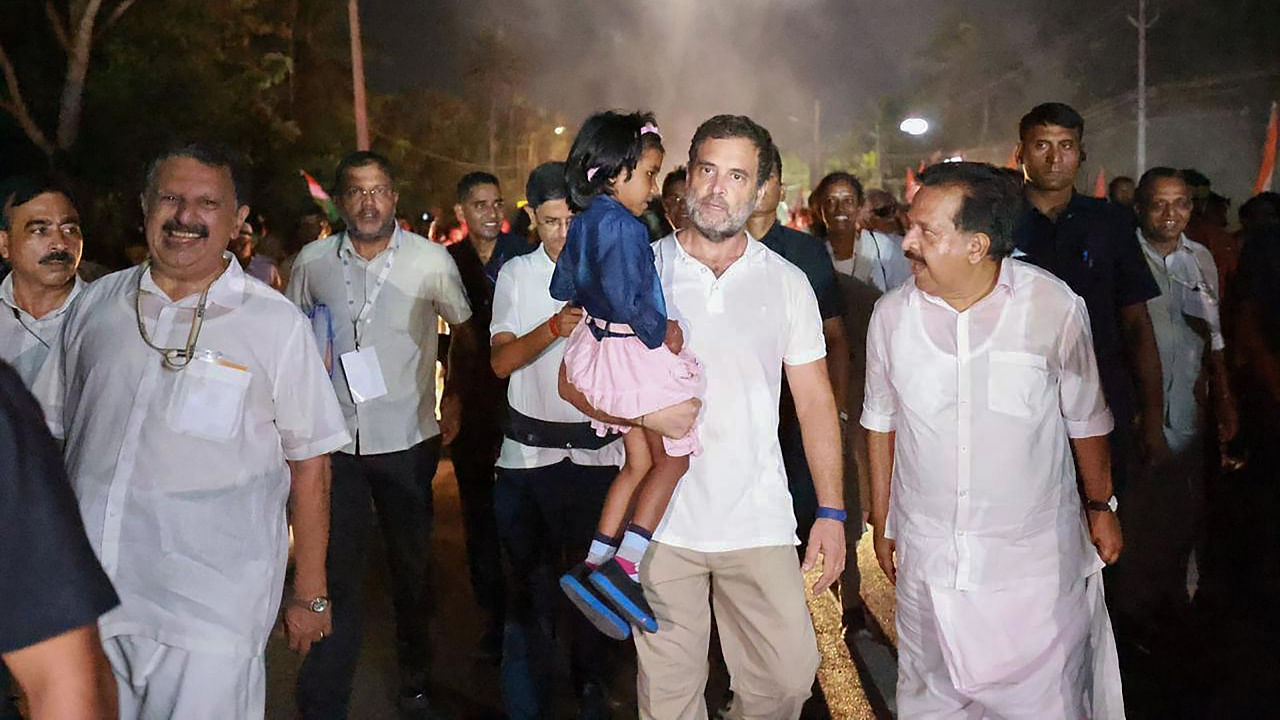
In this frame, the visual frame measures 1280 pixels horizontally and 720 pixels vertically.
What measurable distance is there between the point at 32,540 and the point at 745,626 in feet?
8.39

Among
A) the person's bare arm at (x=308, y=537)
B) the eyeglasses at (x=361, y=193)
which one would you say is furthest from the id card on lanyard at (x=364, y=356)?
the person's bare arm at (x=308, y=537)

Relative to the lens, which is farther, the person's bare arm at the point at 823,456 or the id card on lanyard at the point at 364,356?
the id card on lanyard at the point at 364,356

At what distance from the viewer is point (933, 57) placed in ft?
204

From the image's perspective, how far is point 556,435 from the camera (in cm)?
447

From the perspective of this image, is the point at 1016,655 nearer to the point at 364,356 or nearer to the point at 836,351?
the point at 836,351

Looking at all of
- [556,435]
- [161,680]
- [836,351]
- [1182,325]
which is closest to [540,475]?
[556,435]

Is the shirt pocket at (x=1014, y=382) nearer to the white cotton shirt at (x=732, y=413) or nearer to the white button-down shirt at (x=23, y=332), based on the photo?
the white cotton shirt at (x=732, y=413)

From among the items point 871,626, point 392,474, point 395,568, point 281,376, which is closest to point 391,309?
point 392,474

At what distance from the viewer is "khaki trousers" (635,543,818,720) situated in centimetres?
357

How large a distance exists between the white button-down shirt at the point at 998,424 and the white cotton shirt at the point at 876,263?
272cm

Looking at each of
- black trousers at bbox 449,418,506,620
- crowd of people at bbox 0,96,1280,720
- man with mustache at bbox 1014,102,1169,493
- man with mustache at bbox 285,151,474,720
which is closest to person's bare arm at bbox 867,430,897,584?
crowd of people at bbox 0,96,1280,720

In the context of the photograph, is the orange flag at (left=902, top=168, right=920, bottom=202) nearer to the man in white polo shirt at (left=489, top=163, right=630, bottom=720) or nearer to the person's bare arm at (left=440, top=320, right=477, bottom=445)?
the man in white polo shirt at (left=489, top=163, right=630, bottom=720)

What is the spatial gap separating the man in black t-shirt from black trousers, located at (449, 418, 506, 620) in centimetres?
421

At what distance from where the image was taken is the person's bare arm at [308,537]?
3.32 metres
